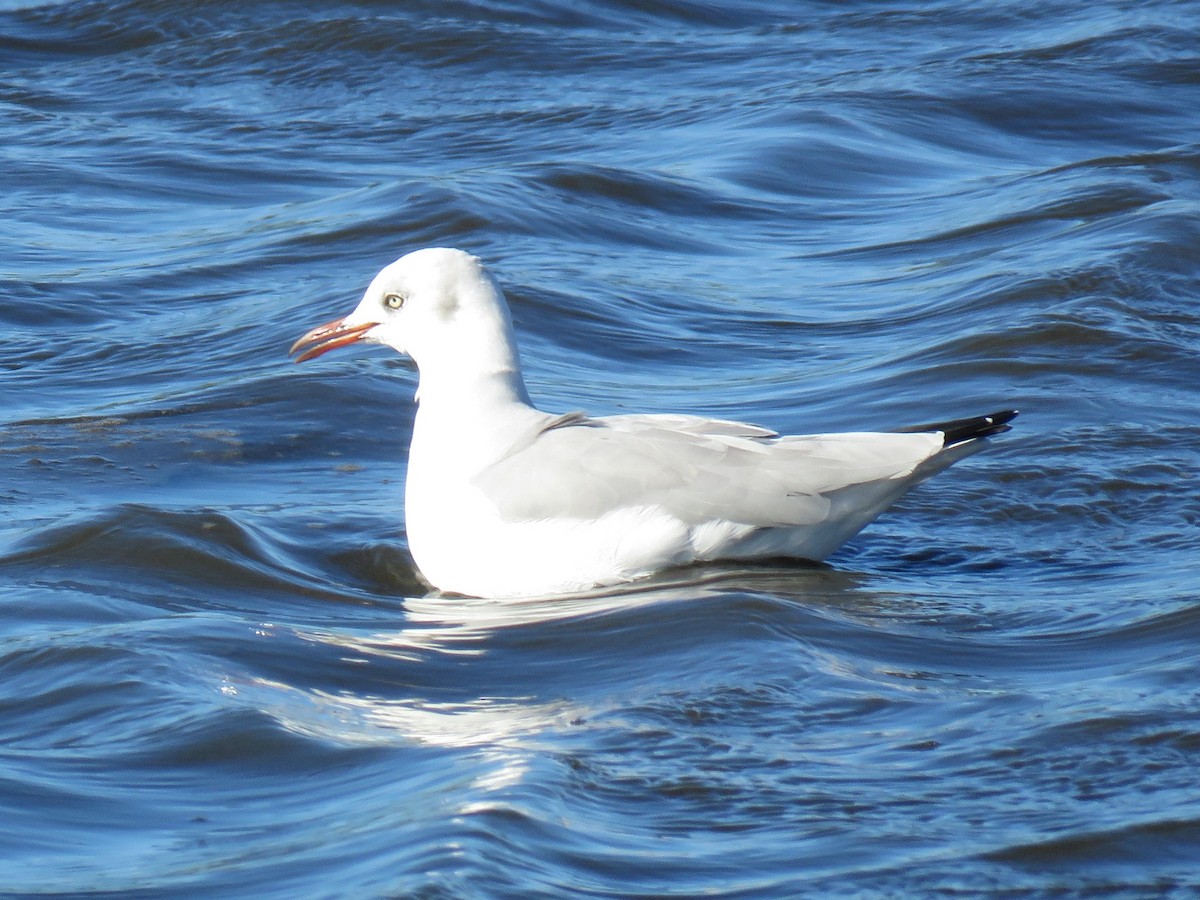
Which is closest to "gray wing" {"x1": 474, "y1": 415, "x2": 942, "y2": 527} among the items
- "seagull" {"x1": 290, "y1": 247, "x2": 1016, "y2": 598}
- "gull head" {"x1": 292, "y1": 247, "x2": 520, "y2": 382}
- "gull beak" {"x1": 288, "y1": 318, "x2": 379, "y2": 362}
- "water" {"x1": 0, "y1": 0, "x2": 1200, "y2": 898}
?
"seagull" {"x1": 290, "y1": 247, "x2": 1016, "y2": 598}

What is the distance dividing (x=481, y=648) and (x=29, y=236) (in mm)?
5734

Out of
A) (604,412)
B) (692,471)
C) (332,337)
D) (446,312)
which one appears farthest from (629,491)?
(604,412)

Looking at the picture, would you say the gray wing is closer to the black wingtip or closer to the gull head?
the black wingtip

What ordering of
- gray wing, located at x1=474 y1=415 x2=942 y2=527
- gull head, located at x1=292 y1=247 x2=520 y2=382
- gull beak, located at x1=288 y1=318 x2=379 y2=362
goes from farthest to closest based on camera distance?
gull beak, located at x1=288 y1=318 x2=379 y2=362 < gull head, located at x1=292 y1=247 x2=520 y2=382 < gray wing, located at x1=474 y1=415 x2=942 y2=527

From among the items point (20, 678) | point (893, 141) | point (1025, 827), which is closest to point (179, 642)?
point (20, 678)

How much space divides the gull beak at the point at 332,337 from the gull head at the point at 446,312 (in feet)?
0.21

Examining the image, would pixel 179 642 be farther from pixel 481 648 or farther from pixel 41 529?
pixel 41 529

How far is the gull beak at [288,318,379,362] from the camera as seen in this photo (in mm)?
6207

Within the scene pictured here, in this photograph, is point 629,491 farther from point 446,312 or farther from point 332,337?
point 332,337

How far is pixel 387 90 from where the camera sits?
1305cm

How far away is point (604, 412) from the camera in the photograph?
A: 753 cm

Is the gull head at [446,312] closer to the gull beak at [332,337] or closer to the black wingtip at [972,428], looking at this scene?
the gull beak at [332,337]

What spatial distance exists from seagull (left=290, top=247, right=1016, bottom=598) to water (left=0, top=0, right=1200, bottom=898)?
15 centimetres

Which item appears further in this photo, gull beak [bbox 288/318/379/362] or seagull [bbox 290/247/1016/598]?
gull beak [bbox 288/318/379/362]
